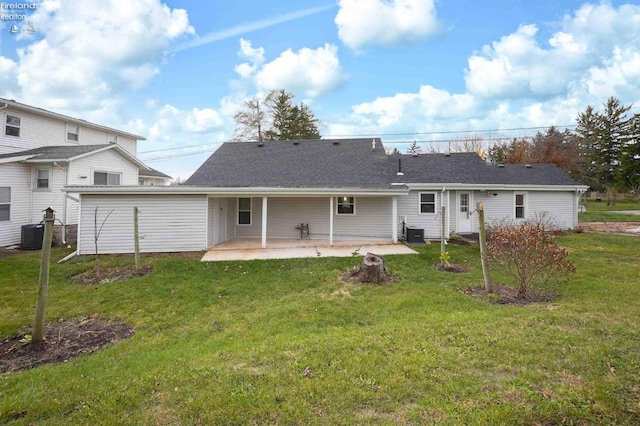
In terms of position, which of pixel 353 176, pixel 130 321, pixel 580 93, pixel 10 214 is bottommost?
pixel 130 321

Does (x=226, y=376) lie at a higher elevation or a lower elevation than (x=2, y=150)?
lower

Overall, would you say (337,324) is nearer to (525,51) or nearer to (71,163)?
(71,163)

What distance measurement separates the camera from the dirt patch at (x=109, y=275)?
308 inches

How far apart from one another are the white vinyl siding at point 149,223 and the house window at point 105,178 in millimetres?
5055

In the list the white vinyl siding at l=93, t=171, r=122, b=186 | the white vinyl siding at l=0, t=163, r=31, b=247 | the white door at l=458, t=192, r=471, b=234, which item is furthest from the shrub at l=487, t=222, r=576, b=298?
the white vinyl siding at l=0, t=163, r=31, b=247

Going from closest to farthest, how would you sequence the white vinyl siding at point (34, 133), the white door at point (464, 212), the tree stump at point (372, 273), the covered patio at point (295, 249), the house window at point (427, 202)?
the tree stump at point (372, 273) → the covered patio at point (295, 249) → the white vinyl siding at point (34, 133) → the house window at point (427, 202) → the white door at point (464, 212)

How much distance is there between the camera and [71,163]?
13.4 metres

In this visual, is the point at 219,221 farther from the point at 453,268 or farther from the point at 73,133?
the point at 73,133

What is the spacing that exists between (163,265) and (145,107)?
455 inches

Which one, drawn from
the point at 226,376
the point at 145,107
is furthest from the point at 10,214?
the point at 226,376

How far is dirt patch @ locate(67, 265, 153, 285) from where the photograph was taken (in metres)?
7.82

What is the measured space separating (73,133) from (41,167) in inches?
172

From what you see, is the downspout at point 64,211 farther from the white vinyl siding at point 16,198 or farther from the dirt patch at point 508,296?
the dirt patch at point 508,296

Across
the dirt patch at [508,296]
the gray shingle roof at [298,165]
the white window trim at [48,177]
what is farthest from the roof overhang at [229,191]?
the dirt patch at [508,296]
